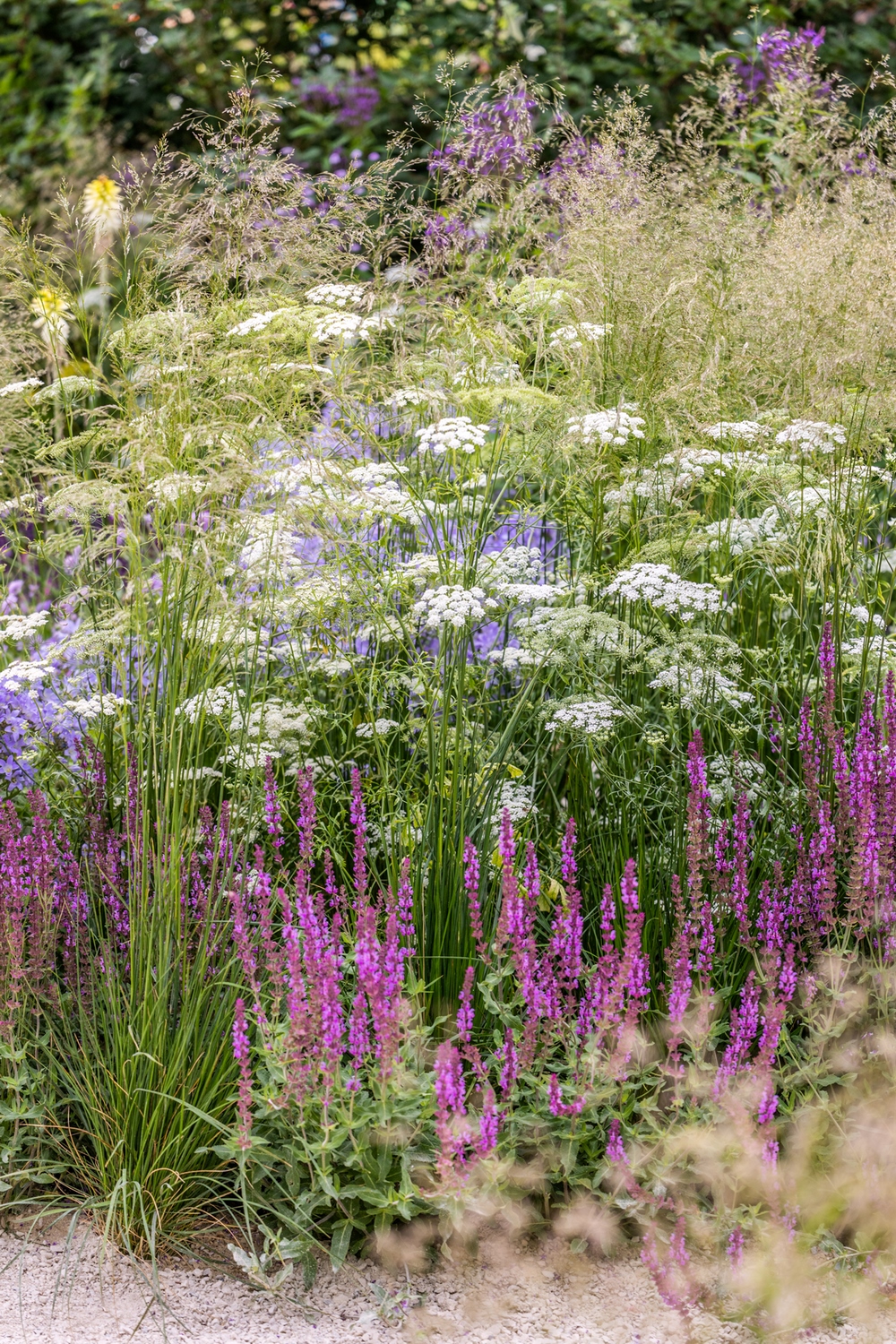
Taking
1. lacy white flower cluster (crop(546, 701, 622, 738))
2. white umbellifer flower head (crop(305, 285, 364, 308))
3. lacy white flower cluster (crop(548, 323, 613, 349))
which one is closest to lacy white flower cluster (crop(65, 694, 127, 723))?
lacy white flower cluster (crop(546, 701, 622, 738))

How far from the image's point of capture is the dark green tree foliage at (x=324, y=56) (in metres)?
6.72

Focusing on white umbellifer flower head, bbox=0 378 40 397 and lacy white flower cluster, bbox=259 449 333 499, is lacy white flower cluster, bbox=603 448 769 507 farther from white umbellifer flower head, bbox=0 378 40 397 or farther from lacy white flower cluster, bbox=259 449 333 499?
white umbellifer flower head, bbox=0 378 40 397

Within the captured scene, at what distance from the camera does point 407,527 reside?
340 centimetres

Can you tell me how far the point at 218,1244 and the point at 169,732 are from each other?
3.24 ft

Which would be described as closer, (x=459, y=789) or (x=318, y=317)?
(x=459, y=789)

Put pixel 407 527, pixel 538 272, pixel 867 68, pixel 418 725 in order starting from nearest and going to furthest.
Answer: pixel 418 725 < pixel 407 527 < pixel 538 272 < pixel 867 68

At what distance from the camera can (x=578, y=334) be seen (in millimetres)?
3010

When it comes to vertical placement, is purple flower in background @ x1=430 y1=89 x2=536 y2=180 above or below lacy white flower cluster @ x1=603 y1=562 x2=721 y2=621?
above

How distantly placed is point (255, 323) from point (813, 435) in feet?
4.22

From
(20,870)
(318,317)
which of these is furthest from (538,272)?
(20,870)

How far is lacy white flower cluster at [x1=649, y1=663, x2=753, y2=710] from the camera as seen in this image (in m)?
2.76

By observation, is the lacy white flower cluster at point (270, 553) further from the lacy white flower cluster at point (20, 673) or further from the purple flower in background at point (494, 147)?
the purple flower in background at point (494, 147)

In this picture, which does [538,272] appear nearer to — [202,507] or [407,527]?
[407,527]

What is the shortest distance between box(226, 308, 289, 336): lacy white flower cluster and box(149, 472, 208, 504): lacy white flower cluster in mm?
482
